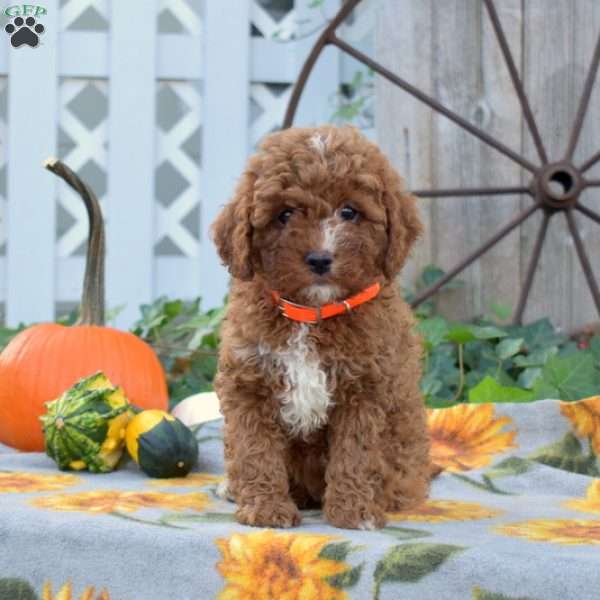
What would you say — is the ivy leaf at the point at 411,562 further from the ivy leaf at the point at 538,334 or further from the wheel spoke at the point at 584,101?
the wheel spoke at the point at 584,101

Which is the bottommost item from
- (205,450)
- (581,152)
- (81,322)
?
(205,450)

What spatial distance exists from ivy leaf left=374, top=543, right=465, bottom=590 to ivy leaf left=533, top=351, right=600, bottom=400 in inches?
71.1

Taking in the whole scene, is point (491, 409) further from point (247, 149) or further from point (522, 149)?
point (247, 149)

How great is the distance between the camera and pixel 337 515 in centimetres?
255

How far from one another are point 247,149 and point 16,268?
1.35 metres

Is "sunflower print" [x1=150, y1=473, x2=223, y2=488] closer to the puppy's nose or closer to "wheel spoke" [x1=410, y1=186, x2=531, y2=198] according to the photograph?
the puppy's nose

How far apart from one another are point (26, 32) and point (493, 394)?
300 centimetres

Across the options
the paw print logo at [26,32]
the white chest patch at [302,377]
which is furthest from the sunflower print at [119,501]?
the paw print logo at [26,32]

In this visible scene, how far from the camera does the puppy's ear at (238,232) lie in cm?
251

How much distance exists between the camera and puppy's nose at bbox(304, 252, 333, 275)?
2.37m

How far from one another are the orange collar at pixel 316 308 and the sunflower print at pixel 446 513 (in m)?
0.57

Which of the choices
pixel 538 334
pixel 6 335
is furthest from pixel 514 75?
pixel 6 335

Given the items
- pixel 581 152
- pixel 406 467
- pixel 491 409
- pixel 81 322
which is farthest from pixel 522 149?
pixel 406 467

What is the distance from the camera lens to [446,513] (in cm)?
276
